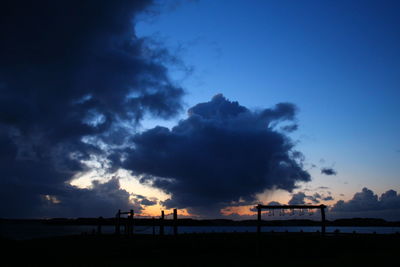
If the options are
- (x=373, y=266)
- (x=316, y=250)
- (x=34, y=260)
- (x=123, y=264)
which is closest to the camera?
(x=373, y=266)

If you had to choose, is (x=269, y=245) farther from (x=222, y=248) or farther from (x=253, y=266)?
(x=253, y=266)

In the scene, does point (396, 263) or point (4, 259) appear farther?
point (4, 259)

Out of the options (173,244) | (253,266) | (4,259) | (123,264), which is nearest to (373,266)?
(253,266)

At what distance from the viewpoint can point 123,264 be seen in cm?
1600

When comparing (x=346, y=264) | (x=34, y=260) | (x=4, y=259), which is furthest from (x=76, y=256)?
(x=346, y=264)

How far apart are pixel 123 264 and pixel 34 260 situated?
6089 millimetres

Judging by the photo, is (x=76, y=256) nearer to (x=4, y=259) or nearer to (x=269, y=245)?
(x=4, y=259)

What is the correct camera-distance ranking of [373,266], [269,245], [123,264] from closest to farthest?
[373,266]
[123,264]
[269,245]

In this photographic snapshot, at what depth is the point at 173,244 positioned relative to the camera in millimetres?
24688

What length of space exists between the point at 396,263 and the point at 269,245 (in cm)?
1007

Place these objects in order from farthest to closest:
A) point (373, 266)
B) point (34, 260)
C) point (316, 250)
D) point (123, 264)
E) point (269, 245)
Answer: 1. point (269, 245)
2. point (316, 250)
3. point (34, 260)
4. point (123, 264)
5. point (373, 266)

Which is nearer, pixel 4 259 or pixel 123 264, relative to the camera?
pixel 123 264

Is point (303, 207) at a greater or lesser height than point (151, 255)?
greater

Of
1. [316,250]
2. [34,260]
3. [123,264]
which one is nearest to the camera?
[123,264]
